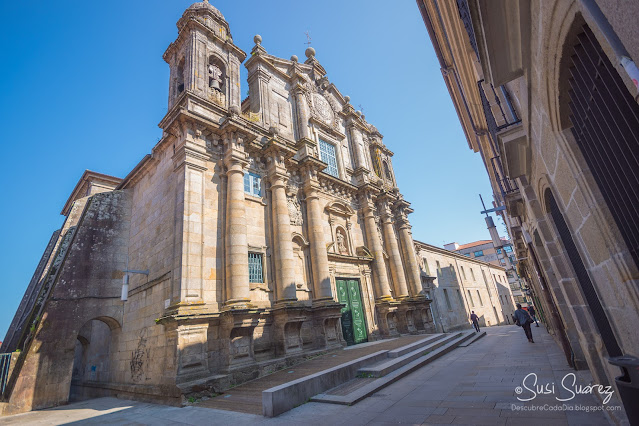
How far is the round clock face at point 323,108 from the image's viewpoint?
63.8 feet

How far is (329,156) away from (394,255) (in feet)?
24.2

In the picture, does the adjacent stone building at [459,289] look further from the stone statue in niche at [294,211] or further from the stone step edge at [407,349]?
the stone statue in niche at [294,211]

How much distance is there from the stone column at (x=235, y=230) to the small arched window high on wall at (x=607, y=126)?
893 centimetres

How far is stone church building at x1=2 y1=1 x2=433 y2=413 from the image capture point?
30.1 ft

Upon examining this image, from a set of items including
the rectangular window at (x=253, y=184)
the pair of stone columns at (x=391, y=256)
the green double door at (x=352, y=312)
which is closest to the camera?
the rectangular window at (x=253, y=184)

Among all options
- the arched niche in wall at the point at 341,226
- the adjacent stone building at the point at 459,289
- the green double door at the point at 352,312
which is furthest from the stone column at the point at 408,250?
the arched niche in wall at the point at 341,226

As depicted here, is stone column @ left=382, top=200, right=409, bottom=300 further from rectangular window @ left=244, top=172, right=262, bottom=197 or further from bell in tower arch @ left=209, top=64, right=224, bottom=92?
bell in tower arch @ left=209, top=64, right=224, bottom=92

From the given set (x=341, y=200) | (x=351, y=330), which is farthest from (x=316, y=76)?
(x=351, y=330)

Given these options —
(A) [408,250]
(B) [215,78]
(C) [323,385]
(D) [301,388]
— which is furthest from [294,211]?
(A) [408,250]

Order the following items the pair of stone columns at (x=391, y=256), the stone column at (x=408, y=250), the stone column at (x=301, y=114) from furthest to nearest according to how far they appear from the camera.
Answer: the stone column at (x=408, y=250)
the pair of stone columns at (x=391, y=256)
the stone column at (x=301, y=114)

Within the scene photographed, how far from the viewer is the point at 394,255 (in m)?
18.3

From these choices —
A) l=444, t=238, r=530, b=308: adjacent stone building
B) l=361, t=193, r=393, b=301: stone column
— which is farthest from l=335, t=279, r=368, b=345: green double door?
l=444, t=238, r=530, b=308: adjacent stone building

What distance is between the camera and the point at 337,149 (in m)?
19.3

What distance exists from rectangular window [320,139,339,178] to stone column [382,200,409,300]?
407 cm
